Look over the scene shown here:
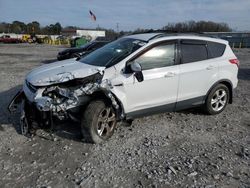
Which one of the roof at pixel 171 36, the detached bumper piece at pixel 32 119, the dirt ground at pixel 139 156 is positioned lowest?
the dirt ground at pixel 139 156

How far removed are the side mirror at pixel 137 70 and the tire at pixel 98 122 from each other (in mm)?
708

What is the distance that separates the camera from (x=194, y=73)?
5.02 meters

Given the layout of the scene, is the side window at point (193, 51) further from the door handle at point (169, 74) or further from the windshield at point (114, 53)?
the windshield at point (114, 53)

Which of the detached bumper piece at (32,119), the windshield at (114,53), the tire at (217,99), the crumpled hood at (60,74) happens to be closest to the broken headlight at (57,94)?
the crumpled hood at (60,74)

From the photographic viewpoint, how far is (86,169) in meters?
3.50

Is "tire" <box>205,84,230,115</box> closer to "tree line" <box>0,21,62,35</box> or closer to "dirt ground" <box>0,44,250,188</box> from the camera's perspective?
"dirt ground" <box>0,44,250,188</box>

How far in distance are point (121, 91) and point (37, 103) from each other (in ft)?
4.49

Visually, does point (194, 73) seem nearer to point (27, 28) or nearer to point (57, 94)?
point (57, 94)

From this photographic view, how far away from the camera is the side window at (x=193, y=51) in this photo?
4.96 m

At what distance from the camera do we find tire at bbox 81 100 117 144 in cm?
405

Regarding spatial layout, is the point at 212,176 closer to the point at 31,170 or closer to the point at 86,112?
the point at 86,112

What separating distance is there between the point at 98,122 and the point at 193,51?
2446 mm

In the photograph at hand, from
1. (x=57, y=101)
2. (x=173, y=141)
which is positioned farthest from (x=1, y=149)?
(x=173, y=141)

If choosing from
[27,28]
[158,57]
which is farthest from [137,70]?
[27,28]
